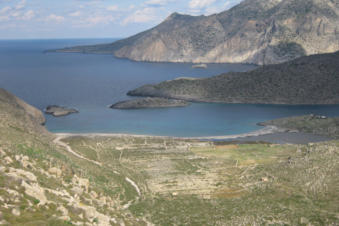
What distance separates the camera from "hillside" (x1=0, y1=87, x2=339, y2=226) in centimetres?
2725

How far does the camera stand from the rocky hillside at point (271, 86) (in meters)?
154

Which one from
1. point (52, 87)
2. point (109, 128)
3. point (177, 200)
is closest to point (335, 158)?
point (177, 200)

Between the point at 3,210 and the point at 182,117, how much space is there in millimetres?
106890

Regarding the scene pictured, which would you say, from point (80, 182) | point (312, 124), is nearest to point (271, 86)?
point (312, 124)

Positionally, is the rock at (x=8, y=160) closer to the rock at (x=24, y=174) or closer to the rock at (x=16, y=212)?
the rock at (x=24, y=174)

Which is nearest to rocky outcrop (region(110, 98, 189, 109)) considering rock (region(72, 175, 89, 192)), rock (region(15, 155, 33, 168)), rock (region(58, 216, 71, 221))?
rock (region(72, 175, 89, 192))

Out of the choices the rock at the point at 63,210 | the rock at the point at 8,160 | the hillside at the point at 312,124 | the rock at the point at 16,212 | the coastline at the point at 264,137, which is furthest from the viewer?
→ the hillside at the point at 312,124

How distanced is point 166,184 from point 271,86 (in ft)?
381

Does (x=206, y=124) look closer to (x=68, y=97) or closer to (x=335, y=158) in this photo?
(x=335, y=158)

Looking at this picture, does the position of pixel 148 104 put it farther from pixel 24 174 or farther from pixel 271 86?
pixel 24 174

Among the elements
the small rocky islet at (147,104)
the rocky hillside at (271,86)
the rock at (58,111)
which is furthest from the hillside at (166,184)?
the rocky hillside at (271,86)

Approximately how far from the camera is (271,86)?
528ft

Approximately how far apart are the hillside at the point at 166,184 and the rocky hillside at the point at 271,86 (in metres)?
78.9

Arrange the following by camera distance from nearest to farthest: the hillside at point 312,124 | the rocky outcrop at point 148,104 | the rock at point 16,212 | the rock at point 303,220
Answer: the rock at point 16,212, the rock at point 303,220, the hillside at point 312,124, the rocky outcrop at point 148,104
